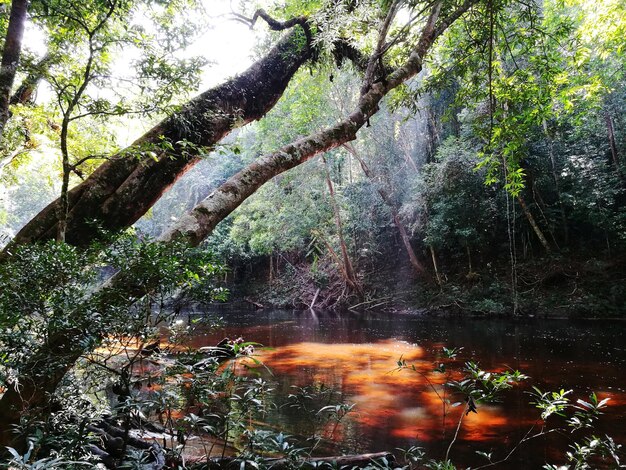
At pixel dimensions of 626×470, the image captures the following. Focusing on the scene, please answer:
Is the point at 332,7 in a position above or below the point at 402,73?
above

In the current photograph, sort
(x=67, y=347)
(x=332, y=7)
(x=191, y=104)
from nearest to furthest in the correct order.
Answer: (x=67, y=347) < (x=191, y=104) < (x=332, y=7)

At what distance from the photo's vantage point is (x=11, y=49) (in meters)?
2.69

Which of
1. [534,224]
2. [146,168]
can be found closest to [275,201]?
[534,224]

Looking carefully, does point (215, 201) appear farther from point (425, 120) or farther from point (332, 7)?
point (425, 120)

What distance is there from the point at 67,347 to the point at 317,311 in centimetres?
1790

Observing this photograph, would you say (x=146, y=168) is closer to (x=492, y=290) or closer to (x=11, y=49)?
(x=11, y=49)

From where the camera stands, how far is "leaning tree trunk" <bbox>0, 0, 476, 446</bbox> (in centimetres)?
206

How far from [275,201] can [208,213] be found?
53.8 ft

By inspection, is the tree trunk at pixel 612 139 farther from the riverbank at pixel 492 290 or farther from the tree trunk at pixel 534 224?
the riverbank at pixel 492 290

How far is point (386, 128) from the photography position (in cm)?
1983

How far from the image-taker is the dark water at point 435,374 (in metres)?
4.27

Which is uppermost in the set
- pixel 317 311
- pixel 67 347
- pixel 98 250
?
pixel 98 250

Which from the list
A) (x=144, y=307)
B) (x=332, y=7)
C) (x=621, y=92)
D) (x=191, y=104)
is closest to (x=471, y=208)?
(x=621, y=92)

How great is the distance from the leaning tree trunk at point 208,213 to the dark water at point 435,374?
280 cm
